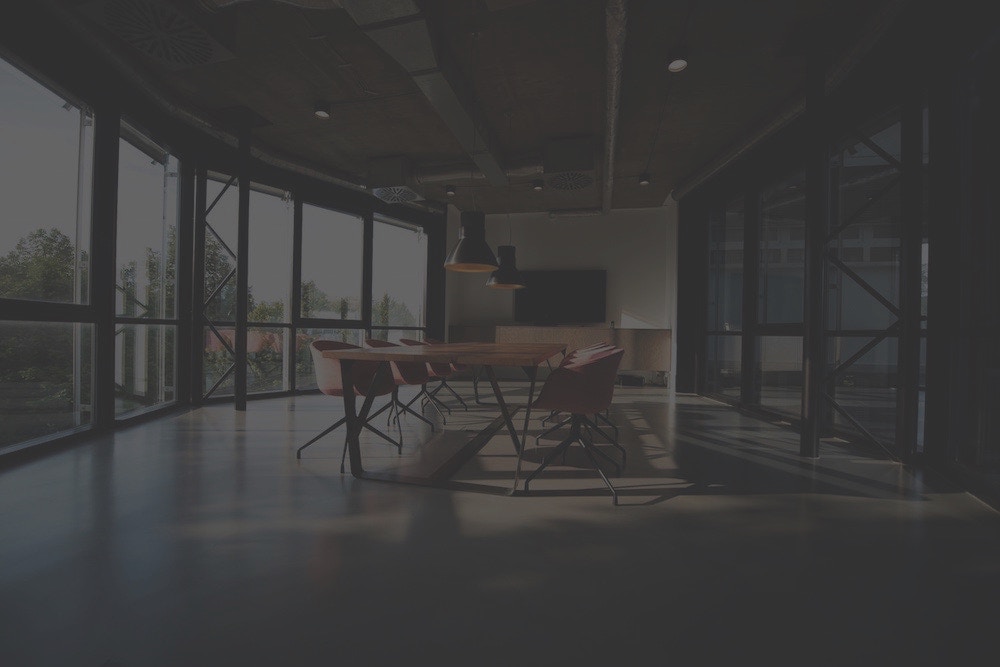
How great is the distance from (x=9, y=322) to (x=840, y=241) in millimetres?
6652

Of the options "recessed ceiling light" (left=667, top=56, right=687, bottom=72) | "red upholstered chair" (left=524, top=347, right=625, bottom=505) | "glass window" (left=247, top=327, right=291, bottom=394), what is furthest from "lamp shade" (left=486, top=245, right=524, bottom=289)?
"glass window" (left=247, top=327, right=291, bottom=394)

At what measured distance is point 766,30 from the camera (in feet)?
12.2

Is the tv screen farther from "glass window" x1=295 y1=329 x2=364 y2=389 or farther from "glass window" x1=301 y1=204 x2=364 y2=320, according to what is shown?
"glass window" x1=295 y1=329 x2=364 y2=389

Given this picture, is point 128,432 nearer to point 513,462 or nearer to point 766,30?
point 513,462

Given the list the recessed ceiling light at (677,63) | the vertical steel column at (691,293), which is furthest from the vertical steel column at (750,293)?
the recessed ceiling light at (677,63)

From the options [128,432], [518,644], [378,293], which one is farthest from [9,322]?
[378,293]

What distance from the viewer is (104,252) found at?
4270mm

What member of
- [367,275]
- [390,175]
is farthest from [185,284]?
[390,175]

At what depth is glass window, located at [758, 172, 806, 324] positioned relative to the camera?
538 cm

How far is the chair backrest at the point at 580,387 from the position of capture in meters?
3.05

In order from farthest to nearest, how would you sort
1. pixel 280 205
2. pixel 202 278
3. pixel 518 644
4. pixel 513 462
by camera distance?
pixel 280 205, pixel 202 278, pixel 513 462, pixel 518 644

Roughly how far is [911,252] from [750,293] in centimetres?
250

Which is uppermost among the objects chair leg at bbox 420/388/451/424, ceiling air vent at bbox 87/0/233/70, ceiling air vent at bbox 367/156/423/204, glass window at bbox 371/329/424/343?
ceiling air vent at bbox 367/156/423/204

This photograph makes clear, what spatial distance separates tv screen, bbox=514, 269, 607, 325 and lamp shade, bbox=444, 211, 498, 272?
14.4 feet
